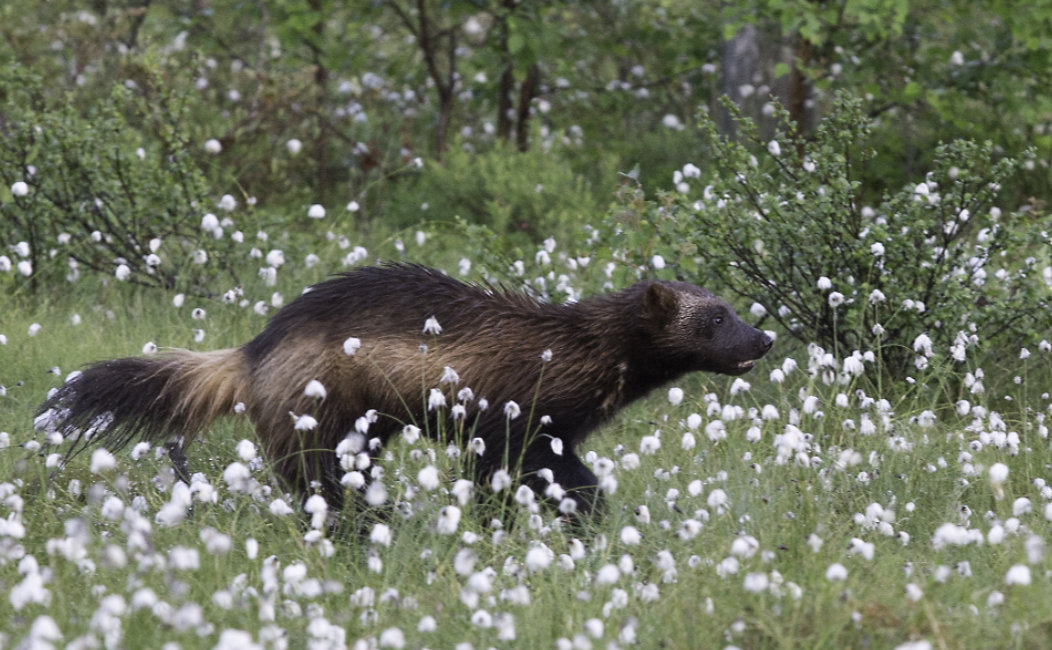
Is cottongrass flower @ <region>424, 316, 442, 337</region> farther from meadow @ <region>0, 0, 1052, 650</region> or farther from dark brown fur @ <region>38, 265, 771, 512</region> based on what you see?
meadow @ <region>0, 0, 1052, 650</region>

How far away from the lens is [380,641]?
11.6ft

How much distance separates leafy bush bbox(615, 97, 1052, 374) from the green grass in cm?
44

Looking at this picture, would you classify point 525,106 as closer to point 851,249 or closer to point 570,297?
point 570,297

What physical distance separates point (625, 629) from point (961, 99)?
704cm

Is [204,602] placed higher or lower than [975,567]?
higher

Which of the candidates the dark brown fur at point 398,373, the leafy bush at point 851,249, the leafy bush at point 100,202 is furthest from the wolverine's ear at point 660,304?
the leafy bush at point 100,202

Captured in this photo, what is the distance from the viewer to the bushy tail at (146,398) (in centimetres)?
485

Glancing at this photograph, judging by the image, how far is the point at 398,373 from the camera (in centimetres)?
491

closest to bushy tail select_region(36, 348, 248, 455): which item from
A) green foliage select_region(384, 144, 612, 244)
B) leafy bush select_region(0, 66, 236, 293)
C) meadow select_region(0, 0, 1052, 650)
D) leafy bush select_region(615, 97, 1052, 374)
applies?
meadow select_region(0, 0, 1052, 650)

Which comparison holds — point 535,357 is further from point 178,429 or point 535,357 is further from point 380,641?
point 380,641

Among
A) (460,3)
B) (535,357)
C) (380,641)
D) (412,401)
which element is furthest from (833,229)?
(460,3)

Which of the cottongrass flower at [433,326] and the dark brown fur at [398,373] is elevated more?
the cottongrass flower at [433,326]

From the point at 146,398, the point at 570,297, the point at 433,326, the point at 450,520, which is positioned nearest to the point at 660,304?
the point at 433,326

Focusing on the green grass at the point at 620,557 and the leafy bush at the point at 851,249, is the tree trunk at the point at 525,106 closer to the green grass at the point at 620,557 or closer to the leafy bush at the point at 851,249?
the leafy bush at the point at 851,249
